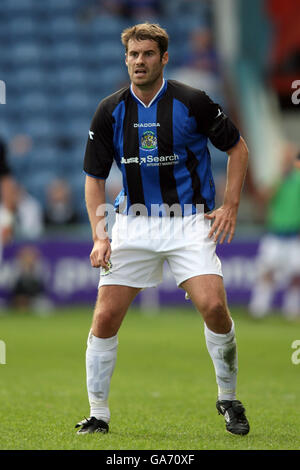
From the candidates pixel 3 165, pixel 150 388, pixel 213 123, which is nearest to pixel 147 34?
pixel 213 123

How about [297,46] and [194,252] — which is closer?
[194,252]

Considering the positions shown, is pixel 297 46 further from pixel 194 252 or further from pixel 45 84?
pixel 194 252

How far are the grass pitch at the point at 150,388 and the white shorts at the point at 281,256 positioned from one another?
90 centimetres

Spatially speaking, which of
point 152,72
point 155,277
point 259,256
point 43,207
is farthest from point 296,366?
point 43,207

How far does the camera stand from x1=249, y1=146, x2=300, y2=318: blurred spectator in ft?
39.4

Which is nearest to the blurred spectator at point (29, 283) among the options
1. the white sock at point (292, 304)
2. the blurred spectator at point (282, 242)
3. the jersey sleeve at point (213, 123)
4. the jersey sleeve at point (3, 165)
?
the blurred spectator at point (282, 242)

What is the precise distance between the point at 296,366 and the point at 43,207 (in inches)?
335

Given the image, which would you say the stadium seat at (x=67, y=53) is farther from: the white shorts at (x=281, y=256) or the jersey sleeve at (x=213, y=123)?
the jersey sleeve at (x=213, y=123)

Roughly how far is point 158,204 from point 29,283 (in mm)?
8699

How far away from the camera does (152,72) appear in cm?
470

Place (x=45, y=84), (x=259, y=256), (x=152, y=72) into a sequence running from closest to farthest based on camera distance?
(x=152, y=72) < (x=259, y=256) < (x=45, y=84)

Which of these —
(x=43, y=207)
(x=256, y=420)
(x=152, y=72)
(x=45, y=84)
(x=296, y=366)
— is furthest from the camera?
(x=45, y=84)

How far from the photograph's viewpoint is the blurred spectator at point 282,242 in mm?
12023

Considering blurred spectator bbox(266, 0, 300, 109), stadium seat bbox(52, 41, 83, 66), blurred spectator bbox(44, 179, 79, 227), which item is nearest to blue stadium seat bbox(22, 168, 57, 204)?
blurred spectator bbox(44, 179, 79, 227)
